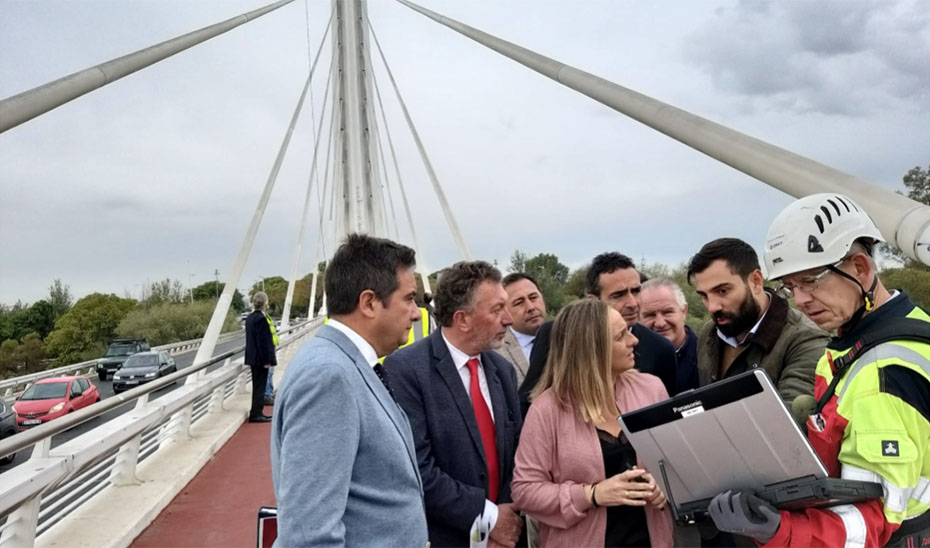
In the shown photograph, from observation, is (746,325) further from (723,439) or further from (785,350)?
(723,439)

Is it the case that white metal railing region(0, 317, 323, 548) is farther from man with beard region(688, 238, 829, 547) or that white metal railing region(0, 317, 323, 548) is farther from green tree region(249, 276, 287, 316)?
green tree region(249, 276, 287, 316)

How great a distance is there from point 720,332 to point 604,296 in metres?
1.03

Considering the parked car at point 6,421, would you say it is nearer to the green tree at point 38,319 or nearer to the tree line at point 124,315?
the tree line at point 124,315

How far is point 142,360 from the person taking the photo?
19.8 m

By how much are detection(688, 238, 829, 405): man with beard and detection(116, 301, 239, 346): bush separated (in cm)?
3846

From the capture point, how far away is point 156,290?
1971 inches

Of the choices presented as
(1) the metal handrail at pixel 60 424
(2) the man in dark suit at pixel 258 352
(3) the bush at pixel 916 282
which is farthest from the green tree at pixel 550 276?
(1) the metal handrail at pixel 60 424

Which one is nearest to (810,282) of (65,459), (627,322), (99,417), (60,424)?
(627,322)

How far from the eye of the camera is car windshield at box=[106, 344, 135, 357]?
24.3 metres

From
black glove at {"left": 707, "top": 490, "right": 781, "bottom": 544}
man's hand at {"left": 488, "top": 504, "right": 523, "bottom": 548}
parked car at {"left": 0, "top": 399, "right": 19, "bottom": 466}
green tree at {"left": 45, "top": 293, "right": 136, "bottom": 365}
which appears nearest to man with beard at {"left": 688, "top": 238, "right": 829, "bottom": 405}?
black glove at {"left": 707, "top": 490, "right": 781, "bottom": 544}

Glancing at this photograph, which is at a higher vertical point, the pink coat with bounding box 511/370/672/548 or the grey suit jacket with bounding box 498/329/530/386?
the grey suit jacket with bounding box 498/329/530/386

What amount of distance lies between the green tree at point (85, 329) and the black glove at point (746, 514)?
84.4ft

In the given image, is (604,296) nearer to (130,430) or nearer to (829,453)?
(829,453)

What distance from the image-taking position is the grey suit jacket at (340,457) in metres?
1.50
